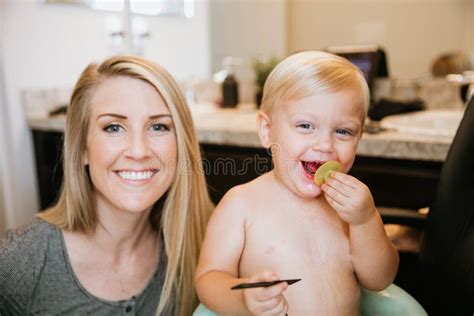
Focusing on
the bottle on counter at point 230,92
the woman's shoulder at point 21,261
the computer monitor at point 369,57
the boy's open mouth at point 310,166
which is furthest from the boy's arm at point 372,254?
the bottle on counter at point 230,92

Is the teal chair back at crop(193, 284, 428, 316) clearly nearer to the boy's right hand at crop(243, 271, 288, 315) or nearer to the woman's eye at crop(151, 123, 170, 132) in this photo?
the boy's right hand at crop(243, 271, 288, 315)

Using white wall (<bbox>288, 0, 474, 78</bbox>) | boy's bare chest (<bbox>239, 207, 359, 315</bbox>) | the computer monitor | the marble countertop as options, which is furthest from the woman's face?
white wall (<bbox>288, 0, 474, 78</bbox>)

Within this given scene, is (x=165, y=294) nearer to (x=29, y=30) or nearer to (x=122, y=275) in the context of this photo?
(x=122, y=275)

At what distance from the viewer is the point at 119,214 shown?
982 mm

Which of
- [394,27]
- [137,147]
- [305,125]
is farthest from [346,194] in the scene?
[394,27]

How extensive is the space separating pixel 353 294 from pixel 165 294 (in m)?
0.38

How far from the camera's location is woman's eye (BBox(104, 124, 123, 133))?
86cm

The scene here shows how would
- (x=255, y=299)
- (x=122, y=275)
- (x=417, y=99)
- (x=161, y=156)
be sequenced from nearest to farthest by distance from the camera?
(x=255, y=299) < (x=161, y=156) < (x=122, y=275) < (x=417, y=99)

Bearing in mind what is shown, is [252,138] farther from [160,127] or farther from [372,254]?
[372,254]

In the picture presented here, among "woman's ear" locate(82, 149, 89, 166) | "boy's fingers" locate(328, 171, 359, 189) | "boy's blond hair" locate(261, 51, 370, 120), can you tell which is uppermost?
"boy's blond hair" locate(261, 51, 370, 120)

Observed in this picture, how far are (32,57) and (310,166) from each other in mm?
1370

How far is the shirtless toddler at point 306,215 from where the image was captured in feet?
2.19

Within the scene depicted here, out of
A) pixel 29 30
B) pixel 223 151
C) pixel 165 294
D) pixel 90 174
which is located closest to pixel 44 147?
pixel 29 30

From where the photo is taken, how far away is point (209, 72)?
240 cm
